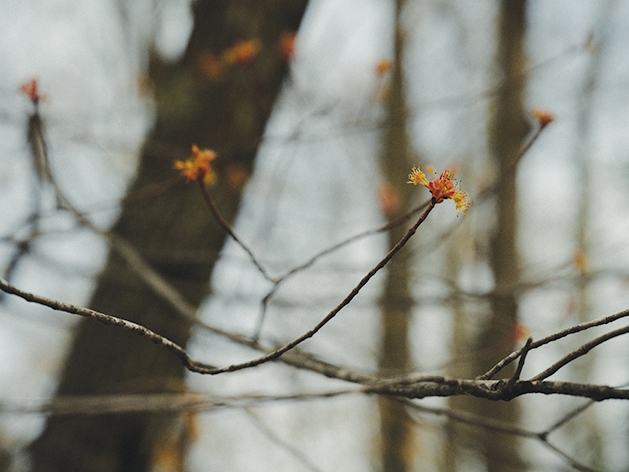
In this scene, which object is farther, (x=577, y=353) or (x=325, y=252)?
(x=325, y=252)

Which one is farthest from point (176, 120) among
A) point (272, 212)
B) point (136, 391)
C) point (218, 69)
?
point (136, 391)

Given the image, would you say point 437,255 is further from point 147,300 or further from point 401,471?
point 147,300

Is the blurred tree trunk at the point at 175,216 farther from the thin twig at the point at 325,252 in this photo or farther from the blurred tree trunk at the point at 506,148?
the blurred tree trunk at the point at 506,148

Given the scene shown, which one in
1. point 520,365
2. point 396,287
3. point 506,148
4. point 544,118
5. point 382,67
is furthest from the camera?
point 396,287

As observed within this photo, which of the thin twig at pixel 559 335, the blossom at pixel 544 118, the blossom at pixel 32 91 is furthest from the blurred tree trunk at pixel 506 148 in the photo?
the blossom at pixel 32 91

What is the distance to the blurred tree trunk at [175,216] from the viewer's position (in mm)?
2133

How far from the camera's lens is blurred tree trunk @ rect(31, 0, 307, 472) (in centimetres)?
213

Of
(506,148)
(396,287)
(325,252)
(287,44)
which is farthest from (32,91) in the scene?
(506,148)

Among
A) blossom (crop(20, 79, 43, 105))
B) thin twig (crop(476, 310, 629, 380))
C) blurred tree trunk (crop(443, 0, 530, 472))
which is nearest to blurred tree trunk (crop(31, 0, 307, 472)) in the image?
blossom (crop(20, 79, 43, 105))

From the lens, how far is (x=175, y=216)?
2352mm

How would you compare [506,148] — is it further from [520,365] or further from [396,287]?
[520,365]

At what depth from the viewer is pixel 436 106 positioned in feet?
5.59

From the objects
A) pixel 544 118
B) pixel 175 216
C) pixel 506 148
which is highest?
pixel 506 148

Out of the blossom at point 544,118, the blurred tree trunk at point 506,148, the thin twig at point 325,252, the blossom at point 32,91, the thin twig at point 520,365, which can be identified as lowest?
the thin twig at point 520,365
